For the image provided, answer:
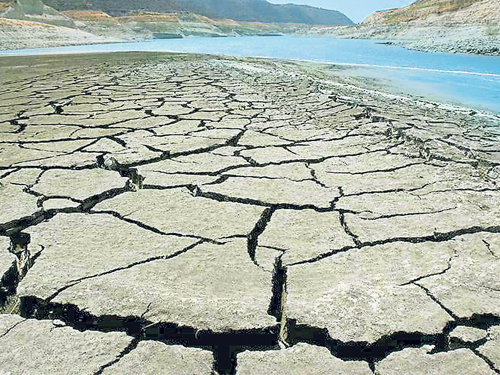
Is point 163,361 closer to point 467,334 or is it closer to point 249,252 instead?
point 249,252

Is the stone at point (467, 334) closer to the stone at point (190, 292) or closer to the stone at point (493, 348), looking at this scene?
the stone at point (493, 348)

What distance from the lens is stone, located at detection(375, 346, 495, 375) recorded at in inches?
41.2

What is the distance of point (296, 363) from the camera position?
108 cm

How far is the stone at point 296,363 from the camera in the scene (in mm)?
1049

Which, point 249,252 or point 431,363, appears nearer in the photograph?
point 431,363

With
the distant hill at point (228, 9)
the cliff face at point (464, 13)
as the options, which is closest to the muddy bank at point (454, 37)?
the cliff face at point (464, 13)

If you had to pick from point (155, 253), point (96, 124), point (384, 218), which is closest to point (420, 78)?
point (96, 124)

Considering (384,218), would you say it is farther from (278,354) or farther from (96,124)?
(96,124)

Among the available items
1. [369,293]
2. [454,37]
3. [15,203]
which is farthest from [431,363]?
[454,37]

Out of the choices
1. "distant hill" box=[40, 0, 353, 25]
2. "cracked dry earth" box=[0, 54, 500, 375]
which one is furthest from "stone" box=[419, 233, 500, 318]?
"distant hill" box=[40, 0, 353, 25]

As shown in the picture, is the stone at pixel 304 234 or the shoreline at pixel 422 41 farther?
the shoreline at pixel 422 41

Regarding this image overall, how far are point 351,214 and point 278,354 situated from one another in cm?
91

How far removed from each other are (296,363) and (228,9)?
133m

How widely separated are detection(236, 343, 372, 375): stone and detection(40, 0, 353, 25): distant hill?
61.9 meters
